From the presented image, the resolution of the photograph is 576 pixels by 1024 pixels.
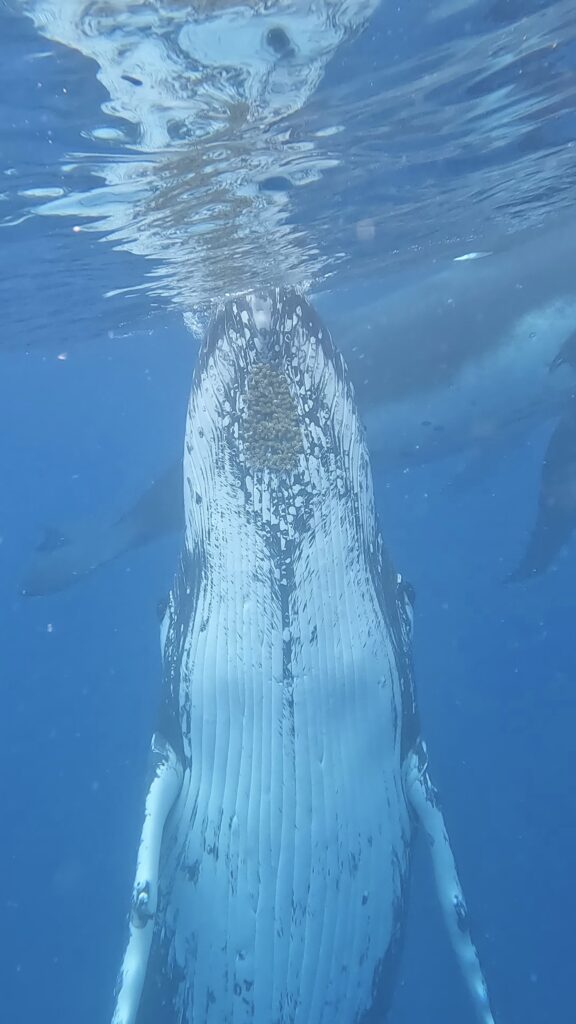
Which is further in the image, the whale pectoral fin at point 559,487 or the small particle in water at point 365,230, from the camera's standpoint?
the small particle in water at point 365,230

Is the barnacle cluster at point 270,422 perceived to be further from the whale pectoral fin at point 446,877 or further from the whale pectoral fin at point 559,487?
the whale pectoral fin at point 559,487

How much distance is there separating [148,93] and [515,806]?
22.4 m

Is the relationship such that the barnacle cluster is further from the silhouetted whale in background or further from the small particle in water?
the small particle in water

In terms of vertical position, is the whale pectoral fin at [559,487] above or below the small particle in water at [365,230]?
below

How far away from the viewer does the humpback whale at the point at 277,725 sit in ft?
15.8

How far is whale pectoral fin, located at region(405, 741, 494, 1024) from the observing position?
18.8 ft

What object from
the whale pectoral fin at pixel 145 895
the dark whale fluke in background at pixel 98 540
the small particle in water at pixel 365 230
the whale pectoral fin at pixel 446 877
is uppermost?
the small particle in water at pixel 365 230

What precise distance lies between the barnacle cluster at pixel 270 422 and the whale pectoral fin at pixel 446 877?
8.29 ft

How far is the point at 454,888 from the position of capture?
19.1ft

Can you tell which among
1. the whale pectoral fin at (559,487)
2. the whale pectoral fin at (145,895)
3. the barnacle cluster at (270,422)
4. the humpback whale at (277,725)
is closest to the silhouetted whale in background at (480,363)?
the whale pectoral fin at (559,487)

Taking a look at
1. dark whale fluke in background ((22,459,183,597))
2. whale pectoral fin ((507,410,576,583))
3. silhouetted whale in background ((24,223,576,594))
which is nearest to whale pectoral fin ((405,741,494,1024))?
whale pectoral fin ((507,410,576,583))

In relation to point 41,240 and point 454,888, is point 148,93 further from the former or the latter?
point 454,888

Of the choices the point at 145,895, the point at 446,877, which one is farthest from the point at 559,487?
the point at 145,895

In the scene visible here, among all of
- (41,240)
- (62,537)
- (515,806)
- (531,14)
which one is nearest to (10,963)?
(62,537)
